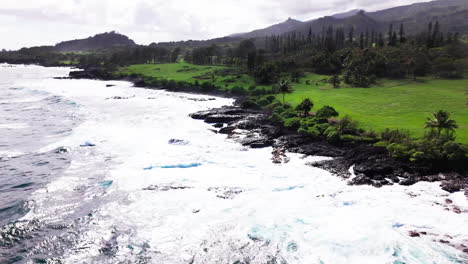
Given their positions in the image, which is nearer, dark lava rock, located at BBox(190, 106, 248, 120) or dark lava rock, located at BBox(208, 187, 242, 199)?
dark lava rock, located at BBox(208, 187, 242, 199)

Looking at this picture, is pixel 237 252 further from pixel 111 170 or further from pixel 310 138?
pixel 310 138

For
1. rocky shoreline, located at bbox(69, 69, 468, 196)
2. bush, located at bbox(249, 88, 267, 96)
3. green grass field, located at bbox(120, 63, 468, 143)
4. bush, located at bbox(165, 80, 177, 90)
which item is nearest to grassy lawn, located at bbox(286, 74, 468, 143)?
green grass field, located at bbox(120, 63, 468, 143)

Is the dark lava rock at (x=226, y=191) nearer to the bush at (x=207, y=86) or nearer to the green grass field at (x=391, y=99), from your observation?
the green grass field at (x=391, y=99)

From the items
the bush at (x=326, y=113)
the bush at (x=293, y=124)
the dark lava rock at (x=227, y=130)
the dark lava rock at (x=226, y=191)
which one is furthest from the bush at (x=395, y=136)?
the dark lava rock at (x=227, y=130)

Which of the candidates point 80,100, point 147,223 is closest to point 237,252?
A: point 147,223

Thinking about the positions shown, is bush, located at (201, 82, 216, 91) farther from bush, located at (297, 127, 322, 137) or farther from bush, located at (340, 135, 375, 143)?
bush, located at (340, 135, 375, 143)

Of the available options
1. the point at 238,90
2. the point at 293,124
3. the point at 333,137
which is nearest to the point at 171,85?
the point at 238,90
